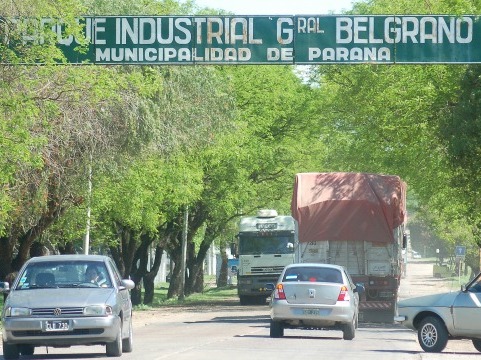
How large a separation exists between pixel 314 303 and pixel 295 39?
18.4 feet

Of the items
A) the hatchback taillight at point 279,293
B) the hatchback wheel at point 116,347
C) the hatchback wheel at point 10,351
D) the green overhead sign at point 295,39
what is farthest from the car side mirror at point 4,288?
the hatchback taillight at point 279,293

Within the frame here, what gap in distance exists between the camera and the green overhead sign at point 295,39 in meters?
23.1

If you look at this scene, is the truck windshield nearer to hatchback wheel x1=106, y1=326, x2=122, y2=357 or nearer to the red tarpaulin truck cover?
the red tarpaulin truck cover

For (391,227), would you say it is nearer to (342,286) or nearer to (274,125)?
(342,286)

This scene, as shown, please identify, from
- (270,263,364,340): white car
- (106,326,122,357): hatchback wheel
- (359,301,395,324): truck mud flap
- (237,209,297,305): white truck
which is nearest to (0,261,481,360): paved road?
(106,326,122,357): hatchback wheel

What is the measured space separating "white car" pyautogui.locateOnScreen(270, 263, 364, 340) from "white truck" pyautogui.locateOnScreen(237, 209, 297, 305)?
21.9 meters

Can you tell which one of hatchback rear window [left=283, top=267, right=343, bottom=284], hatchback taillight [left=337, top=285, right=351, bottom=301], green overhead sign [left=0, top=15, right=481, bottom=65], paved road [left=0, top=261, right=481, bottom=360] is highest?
green overhead sign [left=0, top=15, right=481, bottom=65]

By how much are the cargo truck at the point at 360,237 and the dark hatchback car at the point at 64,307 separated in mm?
15252

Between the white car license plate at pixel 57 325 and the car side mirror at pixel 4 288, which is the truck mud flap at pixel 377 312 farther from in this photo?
the white car license plate at pixel 57 325

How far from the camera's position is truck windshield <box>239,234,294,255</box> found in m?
48.0

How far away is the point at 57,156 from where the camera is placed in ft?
105

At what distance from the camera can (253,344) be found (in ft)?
75.7

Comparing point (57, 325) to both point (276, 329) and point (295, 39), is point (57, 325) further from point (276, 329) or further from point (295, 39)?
point (276, 329)

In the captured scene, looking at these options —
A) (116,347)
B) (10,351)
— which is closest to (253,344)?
(116,347)
